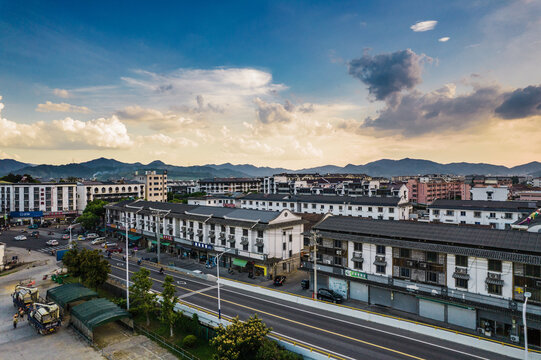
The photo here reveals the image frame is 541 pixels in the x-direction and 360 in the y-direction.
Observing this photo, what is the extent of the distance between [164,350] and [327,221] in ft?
101

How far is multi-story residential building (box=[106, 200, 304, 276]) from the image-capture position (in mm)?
58000

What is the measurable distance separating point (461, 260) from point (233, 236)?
40.9 m

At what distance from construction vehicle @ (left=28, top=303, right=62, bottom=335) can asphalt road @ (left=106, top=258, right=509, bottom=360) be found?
15.8m

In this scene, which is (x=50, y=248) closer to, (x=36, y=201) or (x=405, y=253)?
(x=36, y=201)

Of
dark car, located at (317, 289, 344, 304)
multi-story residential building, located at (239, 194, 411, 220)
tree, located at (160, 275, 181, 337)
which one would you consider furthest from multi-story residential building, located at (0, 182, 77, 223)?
dark car, located at (317, 289, 344, 304)

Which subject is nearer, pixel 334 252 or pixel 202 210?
pixel 334 252

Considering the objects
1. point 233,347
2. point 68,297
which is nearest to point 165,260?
point 68,297

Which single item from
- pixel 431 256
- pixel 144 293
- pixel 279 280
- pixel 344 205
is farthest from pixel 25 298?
pixel 344 205

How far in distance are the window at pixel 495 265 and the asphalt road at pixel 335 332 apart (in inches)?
372

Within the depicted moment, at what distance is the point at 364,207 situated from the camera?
3959 inches

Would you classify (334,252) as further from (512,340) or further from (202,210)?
(202,210)

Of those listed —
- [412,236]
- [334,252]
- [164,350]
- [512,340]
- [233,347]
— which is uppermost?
[412,236]

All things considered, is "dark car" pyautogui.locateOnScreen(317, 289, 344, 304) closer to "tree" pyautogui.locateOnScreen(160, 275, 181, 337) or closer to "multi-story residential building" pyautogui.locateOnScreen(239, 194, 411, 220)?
"tree" pyautogui.locateOnScreen(160, 275, 181, 337)

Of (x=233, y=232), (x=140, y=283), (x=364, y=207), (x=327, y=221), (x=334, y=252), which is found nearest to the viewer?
(x=140, y=283)
